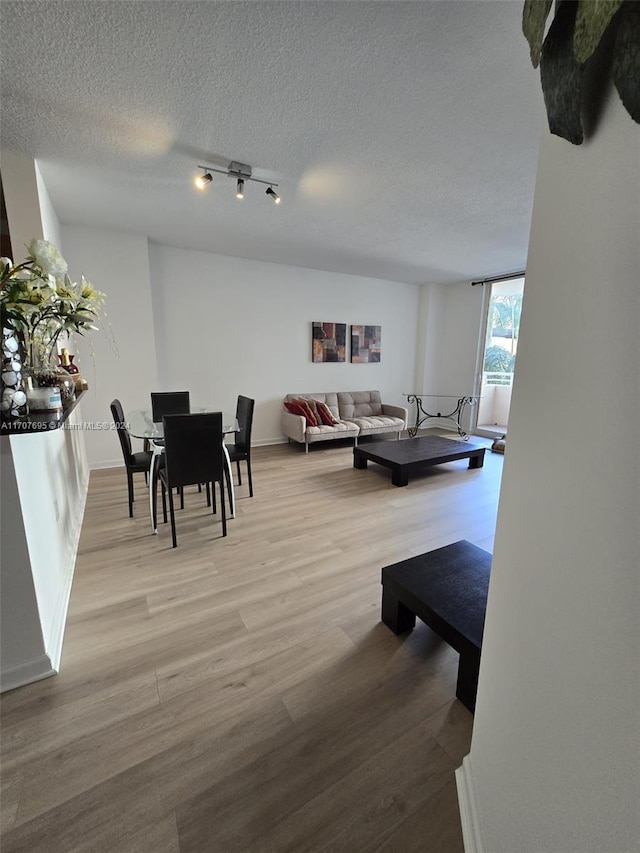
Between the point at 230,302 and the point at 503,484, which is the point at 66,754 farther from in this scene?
the point at 230,302

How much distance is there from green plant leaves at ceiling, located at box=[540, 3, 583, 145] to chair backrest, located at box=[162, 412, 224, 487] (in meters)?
2.28

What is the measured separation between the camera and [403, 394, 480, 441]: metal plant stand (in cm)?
636

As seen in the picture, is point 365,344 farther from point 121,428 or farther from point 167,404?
point 121,428

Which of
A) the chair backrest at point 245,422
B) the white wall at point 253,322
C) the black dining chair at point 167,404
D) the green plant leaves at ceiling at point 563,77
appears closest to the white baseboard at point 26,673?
the chair backrest at point 245,422

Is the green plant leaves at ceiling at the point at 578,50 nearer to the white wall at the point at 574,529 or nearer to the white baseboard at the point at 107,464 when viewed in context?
the white wall at the point at 574,529

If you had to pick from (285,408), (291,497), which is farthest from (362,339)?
(291,497)

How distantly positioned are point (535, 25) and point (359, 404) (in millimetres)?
5539

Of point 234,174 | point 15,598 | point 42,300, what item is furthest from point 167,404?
point 15,598

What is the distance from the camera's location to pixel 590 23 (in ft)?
1.62

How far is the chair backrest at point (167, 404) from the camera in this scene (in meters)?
3.61

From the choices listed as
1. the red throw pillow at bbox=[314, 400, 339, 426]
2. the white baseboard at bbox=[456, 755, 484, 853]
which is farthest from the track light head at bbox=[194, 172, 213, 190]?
the white baseboard at bbox=[456, 755, 484, 853]

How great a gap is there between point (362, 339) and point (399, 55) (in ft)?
15.2

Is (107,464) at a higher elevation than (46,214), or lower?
lower

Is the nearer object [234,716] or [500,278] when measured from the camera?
[234,716]
